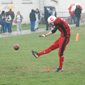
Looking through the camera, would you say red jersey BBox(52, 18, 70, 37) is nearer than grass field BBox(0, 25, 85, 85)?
No

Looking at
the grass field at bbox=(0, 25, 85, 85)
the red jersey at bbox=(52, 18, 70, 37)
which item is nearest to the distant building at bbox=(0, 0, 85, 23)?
the grass field at bbox=(0, 25, 85, 85)

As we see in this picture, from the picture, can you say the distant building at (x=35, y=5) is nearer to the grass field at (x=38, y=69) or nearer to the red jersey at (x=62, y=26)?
the grass field at (x=38, y=69)

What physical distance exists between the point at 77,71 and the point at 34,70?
1.45 meters

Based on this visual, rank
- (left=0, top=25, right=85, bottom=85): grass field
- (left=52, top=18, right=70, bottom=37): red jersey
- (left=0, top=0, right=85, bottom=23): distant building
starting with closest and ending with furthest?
(left=0, top=25, right=85, bottom=85): grass field, (left=52, top=18, right=70, bottom=37): red jersey, (left=0, top=0, right=85, bottom=23): distant building

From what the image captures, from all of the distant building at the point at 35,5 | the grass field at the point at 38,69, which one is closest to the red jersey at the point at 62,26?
the grass field at the point at 38,69

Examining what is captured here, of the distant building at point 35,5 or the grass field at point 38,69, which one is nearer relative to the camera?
the grass field at point 38,69

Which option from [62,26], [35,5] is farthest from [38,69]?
[35,5]

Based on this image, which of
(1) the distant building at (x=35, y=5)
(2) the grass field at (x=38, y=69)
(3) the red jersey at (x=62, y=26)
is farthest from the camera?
(1) the distant building at (x=35, y=5)

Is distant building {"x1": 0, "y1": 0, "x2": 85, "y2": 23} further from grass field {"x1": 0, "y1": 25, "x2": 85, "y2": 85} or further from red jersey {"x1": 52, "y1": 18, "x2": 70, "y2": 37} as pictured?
red jersey {"x1": 52, "y1": 18, "x2": 70, "y2": 37}

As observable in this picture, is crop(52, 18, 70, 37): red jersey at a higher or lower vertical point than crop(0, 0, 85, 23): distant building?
higher

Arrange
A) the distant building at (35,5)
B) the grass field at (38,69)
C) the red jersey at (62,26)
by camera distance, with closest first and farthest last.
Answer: the grass field at (38,69) < the red jersey at (62,26) < the distant building at (35,5)

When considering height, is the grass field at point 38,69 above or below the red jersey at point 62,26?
below

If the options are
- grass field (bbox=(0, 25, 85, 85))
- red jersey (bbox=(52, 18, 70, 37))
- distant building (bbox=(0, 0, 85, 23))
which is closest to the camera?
grass field (bbox=(0, 25, 85, 85))

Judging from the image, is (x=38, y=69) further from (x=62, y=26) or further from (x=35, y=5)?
(x=35, y=5)
